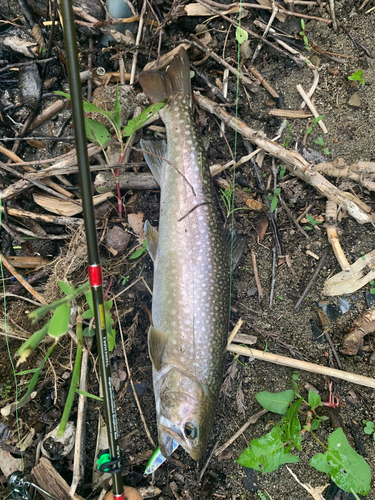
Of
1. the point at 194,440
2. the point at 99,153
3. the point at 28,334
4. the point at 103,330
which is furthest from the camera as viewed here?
the point at 99,153

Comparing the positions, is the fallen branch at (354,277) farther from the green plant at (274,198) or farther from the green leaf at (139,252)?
the green leaf at (139,252)

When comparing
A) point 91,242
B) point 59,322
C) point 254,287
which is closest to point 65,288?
point 91,242

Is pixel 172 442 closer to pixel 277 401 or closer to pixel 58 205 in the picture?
pixel 277 401

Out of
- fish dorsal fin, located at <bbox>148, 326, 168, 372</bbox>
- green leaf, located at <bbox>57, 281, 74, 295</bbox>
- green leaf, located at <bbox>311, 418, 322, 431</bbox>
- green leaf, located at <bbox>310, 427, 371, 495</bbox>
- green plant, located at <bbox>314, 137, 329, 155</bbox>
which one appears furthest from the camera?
green plant, located at <bbox>314, 137, 329, 155</bbox>

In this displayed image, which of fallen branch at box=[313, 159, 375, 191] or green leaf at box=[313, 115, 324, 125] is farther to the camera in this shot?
green leaf at box=[313, 115, 324, 125]

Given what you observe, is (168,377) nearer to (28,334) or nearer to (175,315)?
(175,315)

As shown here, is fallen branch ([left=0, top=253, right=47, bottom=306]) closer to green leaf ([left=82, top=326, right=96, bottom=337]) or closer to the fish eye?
green leaf ([left=82, top=326, right=96, bottom=337])

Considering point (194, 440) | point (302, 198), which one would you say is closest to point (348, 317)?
point (302, 198)

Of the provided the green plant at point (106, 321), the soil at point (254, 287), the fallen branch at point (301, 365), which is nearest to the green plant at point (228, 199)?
the soil at point (254, 287)

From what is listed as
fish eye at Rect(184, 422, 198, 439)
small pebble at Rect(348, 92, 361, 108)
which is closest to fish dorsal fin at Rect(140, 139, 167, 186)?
small pebble at Rect(348, 92, 361, 108)
